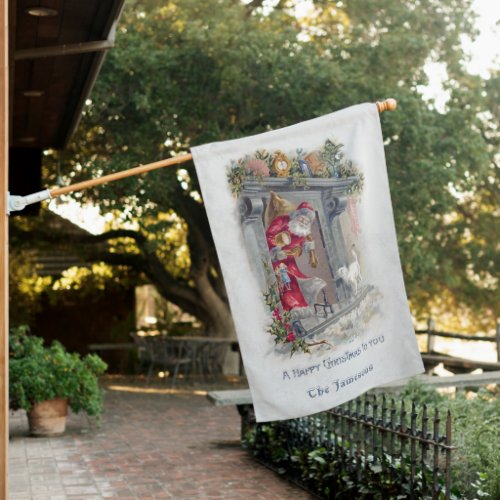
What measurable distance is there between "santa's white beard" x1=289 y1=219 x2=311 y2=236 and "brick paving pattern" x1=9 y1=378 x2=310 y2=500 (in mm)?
3455

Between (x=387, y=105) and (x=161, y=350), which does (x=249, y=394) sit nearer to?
(x=387, y=105)

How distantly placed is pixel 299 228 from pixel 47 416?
21.9 feet

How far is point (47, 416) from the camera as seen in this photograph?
1092 centimetres

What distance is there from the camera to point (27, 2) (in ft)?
22.5

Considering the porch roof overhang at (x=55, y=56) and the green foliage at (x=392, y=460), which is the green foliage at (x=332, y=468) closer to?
the green foliage at (x=392, y=460)

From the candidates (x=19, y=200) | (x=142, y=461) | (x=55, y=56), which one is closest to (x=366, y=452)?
(x=142, y=461)

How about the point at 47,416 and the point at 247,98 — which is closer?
the point at 47,416

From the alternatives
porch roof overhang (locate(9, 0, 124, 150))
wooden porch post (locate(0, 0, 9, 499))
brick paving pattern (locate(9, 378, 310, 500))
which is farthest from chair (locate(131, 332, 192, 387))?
wooden porch post (locate(0, 0, 9, 499))

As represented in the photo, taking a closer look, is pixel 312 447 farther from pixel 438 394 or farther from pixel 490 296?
pixel 490 296

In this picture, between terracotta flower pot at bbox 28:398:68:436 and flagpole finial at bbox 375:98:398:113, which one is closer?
flagpole finial at bbox 375:98:398:113

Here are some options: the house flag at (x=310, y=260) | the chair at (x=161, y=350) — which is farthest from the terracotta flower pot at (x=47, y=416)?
the house flag at (x=310, y=260)

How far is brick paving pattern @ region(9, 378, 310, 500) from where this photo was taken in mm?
8086

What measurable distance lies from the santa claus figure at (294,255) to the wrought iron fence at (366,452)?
1.37 m

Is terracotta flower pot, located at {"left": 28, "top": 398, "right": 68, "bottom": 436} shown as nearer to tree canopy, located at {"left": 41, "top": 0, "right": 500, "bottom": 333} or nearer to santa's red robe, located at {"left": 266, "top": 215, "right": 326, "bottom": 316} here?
tree canopy, located at {"left": 41, "top": 0, "right": 500, "bottom": 333}
